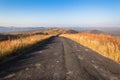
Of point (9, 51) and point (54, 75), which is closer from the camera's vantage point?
point (54, 75)

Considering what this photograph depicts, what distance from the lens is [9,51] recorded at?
44.4 ft

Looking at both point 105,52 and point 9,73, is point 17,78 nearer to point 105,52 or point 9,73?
point 9,73

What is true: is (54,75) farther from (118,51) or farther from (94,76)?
(118,51)

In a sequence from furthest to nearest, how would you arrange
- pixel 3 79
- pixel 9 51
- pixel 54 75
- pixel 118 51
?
1. pixel 9 51
2. pixel 118 51
3. pixel 54 75
4. pixel 3 79

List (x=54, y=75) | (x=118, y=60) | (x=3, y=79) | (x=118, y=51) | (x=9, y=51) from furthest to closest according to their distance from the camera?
(x=9, y=51) → (x=118, y=51) → (x=118, y=60) → (x=54, y=75) → (x=3, y=79)

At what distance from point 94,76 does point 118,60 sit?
4.84 m

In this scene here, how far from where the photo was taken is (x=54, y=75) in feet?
22.7

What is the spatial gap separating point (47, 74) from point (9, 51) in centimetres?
725

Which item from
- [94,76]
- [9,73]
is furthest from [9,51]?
[94,76]

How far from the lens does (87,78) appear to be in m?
6.62

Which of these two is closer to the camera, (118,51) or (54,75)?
(54,75)

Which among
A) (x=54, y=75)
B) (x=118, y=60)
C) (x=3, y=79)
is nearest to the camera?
(x=3, y=79)

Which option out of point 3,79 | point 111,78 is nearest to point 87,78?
point 111,78

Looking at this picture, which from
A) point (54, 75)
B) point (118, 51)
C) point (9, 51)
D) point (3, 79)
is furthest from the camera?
point (9, 51)
